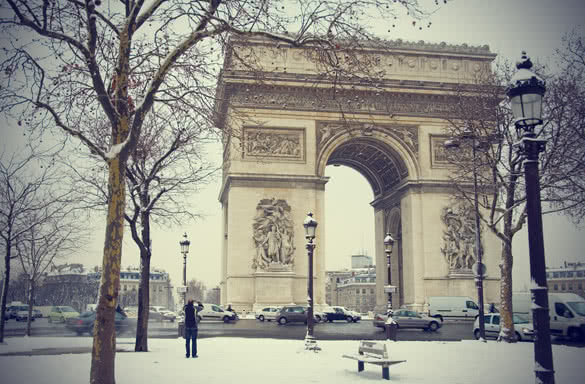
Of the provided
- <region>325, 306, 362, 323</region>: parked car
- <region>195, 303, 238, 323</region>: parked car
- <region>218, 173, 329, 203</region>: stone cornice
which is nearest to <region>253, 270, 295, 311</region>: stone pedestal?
<region>195, 303, 238, 323</region>: parked car

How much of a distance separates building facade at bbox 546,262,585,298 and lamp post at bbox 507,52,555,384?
8880 centimetres

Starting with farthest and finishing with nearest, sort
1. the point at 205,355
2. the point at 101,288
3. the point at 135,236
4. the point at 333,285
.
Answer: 1. the point at 333,285
2. the point at 135,236
3. the point at 205,355
4. the point at 101,288

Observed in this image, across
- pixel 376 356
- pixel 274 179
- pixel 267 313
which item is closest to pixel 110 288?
pixel 376 356

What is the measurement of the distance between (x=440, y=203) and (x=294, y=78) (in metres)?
10.7

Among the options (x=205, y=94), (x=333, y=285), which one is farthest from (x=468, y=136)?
(x=333, y=285)

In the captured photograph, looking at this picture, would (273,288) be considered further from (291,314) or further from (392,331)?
(392,331)

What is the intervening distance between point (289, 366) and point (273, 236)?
63.0ft

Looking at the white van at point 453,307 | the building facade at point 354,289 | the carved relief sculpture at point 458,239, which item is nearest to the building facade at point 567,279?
the building facade at point 354,289

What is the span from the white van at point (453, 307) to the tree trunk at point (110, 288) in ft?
81.0

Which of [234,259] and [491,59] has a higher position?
[491,59]

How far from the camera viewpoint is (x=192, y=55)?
977 cm

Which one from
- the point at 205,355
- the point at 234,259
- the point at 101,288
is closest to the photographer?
the point at 101,288

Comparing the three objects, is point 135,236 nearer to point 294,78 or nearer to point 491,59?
point 294,78

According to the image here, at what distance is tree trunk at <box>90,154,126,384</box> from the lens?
7.84 metres
